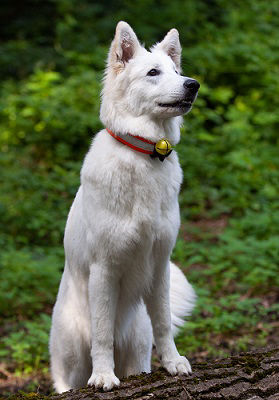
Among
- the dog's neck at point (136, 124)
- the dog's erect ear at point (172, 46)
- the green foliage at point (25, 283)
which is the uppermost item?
the dog's erect ear at point (172, 46)

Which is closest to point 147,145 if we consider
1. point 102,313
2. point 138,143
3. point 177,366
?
point 138,143

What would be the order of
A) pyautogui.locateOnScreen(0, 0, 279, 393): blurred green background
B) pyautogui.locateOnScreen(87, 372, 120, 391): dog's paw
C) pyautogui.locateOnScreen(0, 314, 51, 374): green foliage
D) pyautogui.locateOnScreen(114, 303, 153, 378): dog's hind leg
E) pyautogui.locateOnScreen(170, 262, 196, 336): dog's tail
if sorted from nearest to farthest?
1. pyautogui.locateOnScreen(87, 372, 120, 391): dog's paw
2. pyautogui.locateOnScreen(114, 303, 153, 378): dog's hind leg
3. pyautogui.locateOnScreen(170, 262, 196, 336): dog's tail
4. pyautogui.locateOnScreen(0, 314, 51, 374): green foliage
5. pyautogui.locateOnScreen(0, 0, 279, 393): blurred green background

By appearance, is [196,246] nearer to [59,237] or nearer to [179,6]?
[59,237]

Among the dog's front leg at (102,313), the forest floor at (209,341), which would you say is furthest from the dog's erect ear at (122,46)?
the forest floor at (209,341)

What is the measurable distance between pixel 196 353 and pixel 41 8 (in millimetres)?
8365

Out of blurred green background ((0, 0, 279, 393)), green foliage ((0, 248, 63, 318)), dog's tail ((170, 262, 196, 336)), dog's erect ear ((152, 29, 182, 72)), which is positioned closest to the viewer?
dog's erect ear ((152, 29, 182, 72))

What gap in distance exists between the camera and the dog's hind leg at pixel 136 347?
11.0 ft

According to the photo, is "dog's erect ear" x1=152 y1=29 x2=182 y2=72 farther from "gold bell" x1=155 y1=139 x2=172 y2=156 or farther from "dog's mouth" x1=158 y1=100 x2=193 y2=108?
"gold bell" x1=155 y1=139 x2=172 y2=156

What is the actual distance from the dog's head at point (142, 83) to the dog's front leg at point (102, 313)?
87cm

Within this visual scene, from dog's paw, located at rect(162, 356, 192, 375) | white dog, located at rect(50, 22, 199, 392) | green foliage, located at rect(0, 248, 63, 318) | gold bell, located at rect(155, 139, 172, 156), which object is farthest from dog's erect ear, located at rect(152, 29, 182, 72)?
green foliage, located at rect(0, 248, 63, 318)

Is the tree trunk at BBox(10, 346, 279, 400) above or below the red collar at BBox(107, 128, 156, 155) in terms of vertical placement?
below

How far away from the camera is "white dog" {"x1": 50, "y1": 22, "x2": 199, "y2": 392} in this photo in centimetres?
292

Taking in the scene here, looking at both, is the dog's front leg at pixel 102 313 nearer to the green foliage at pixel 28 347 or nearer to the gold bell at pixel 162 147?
the gold bell at pixel 162 147

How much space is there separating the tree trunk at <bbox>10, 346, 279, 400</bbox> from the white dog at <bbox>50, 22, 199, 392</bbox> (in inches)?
4.2
